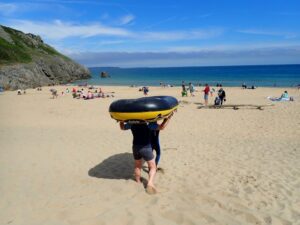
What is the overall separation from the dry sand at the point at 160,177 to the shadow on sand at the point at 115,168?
0.9 inches

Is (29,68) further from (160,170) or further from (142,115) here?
(142,115)

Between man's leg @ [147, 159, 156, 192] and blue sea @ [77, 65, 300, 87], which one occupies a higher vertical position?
man's leg @ [147, 159, 156, 192]

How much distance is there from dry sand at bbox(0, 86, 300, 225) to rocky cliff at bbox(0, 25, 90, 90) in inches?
1344

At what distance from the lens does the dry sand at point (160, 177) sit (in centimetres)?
500

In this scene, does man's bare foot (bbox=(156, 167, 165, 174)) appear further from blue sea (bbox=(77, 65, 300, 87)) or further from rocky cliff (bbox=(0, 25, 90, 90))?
blue sea (bbox=(77, 65, 300, 87))

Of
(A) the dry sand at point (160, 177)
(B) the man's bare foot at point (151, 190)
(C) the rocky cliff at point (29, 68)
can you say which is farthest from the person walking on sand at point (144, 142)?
(C) the rocky cliff at point (29, 68)

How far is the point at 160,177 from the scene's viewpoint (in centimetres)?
668

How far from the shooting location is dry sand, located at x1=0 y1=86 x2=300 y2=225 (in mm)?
4996

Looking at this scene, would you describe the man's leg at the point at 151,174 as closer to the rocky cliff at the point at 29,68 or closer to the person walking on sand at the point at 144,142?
the person walking on sand at the point at 144,142

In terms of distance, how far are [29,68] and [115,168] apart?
160 feet

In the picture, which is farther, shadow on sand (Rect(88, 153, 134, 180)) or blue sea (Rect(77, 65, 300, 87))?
blue sea (Rect(77, 65, 300, 87))

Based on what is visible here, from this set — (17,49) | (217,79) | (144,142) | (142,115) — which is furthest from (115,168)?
(217,79)

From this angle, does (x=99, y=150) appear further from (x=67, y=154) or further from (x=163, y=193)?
(x=163, y=193)

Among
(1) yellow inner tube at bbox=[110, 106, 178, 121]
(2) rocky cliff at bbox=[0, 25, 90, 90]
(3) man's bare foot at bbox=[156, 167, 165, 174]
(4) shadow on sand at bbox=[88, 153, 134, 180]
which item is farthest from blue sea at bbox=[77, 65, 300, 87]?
(1) yellow inner tube at bbox=[110, 106, 178, 121]
